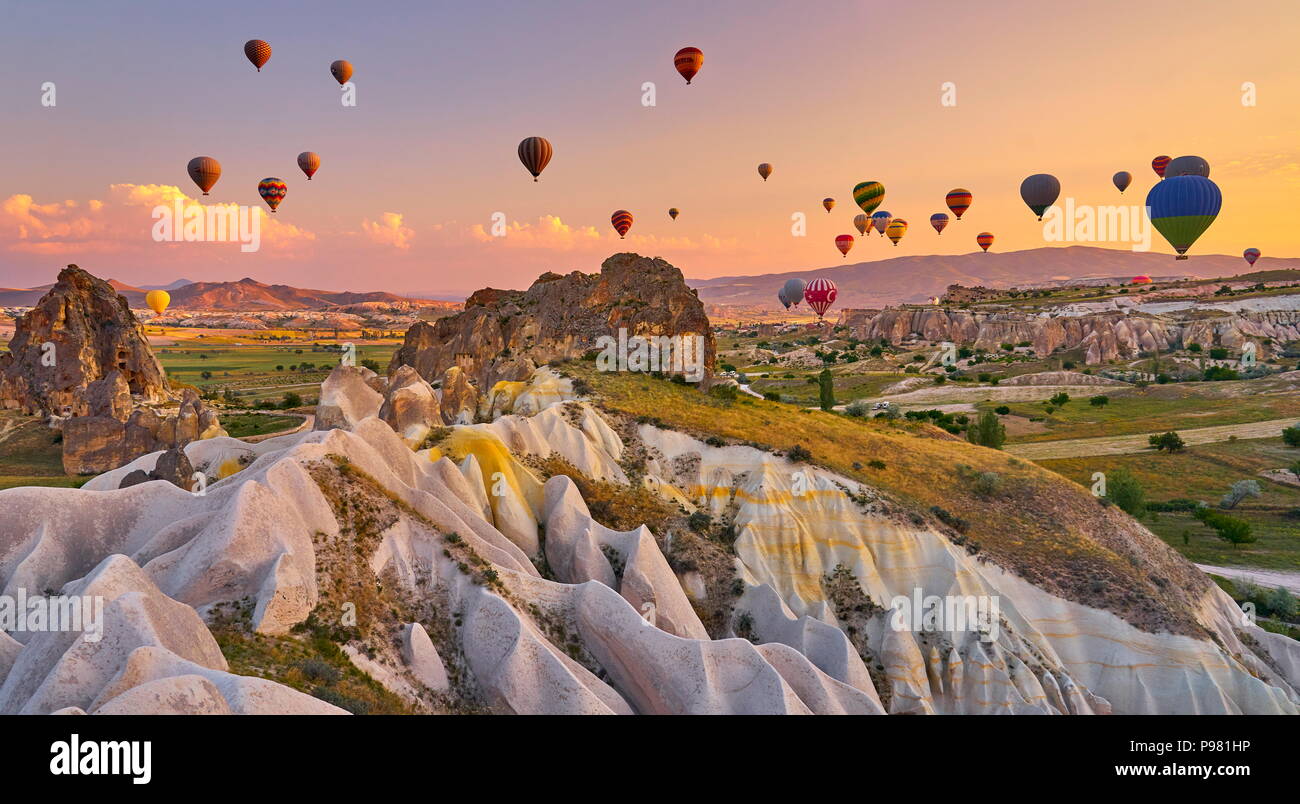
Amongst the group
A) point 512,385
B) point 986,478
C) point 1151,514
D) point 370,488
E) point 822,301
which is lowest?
point 1151,514

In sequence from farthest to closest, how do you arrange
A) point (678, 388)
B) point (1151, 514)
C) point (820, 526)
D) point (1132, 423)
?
point (1132, 423) → point (1151, 514) → point (678, 388) → point (820, 526)

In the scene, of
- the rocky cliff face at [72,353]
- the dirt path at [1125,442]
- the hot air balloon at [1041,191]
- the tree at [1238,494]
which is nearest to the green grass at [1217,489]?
the tree at [1238,494]

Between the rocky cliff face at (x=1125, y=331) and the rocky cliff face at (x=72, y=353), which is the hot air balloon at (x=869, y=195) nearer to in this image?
the rocky cliff face at (x=1125, y=331)

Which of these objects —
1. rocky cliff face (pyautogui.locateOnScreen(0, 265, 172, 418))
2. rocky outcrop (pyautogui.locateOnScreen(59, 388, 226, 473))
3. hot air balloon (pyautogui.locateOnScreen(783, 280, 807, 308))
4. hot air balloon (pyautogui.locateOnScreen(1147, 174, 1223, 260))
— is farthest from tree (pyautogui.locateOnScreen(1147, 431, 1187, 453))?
rocky cliff face (pyautogui.locateOnScreen(0, 265, 172, 418))

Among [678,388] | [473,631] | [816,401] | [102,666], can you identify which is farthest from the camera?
[816,401]

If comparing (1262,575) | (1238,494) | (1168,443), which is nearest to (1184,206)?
(1168,443)

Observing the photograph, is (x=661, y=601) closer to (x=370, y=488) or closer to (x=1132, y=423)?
(x=370, y=488)

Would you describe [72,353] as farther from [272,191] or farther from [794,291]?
[794,291]
